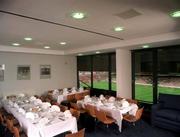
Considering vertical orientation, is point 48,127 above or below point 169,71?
below

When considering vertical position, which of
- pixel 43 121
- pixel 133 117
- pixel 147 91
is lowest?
pixel 133 117

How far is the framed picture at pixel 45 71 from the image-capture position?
26.7 feet

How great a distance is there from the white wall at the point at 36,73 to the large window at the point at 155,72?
3869 mm

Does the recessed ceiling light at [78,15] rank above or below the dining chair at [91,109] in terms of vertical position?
above

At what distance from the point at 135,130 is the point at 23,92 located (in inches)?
212

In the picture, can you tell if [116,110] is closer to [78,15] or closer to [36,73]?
[78,15]

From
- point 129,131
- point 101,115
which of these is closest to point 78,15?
point 101,115

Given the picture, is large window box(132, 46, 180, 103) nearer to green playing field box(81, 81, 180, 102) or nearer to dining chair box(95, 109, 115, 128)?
green playing field box(81, 81, 180, 102)

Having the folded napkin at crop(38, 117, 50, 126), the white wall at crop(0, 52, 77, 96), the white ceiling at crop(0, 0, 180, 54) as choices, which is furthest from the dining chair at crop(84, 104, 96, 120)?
the white wall at crop(0, 52, 77, 96)

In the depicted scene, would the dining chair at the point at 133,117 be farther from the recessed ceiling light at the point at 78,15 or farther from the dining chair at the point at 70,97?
the recessed ceiling light at the point at 78,15

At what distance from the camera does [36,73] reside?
26.1ft

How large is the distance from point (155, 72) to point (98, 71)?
3.16m

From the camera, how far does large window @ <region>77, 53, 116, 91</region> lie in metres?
7.97

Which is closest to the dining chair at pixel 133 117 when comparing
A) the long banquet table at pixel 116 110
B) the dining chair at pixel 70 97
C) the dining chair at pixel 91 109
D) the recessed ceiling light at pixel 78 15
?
the long banquet table at pixel 116 110
